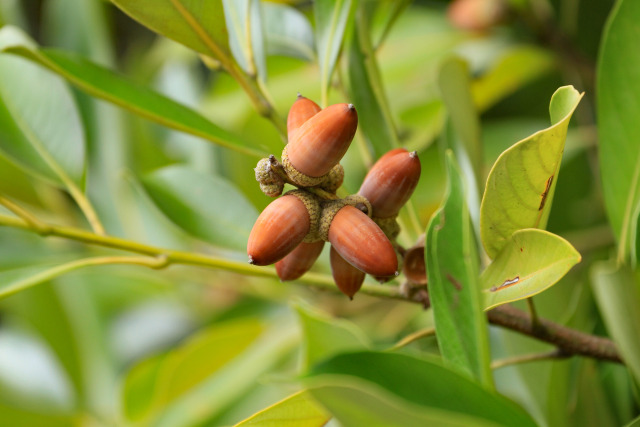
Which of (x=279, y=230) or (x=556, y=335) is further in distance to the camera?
(x=556, y=335)

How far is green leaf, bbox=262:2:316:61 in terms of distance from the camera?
744 millimetres

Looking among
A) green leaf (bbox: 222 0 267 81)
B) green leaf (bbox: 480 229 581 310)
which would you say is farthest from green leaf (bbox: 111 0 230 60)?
green leaf (bbox: 480 229 581 310)

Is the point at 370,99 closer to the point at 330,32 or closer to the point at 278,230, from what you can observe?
the point at 330,32

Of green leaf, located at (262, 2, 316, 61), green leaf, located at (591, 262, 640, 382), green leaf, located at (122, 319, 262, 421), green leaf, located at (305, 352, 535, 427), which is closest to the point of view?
green leaf, located at (305, 352, 535, 427)

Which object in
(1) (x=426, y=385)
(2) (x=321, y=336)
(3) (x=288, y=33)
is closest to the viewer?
(1) (x=426, y=385)

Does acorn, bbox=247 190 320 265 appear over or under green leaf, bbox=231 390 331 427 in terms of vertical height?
over

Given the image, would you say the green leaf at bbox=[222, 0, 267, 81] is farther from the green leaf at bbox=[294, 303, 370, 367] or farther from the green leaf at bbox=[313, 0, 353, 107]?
the green leaf at bbox=[294, 303, 370, 367]

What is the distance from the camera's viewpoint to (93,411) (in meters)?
1.21

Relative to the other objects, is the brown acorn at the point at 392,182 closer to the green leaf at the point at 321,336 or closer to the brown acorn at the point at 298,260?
the brown acorn at the point at 298,260

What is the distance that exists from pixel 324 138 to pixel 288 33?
0.40m

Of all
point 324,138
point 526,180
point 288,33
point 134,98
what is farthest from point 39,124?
point 526,180

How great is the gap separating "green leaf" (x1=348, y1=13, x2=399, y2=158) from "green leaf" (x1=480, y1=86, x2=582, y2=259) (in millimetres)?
191

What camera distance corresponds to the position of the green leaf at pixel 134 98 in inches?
21.1

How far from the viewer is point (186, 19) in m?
0.50
